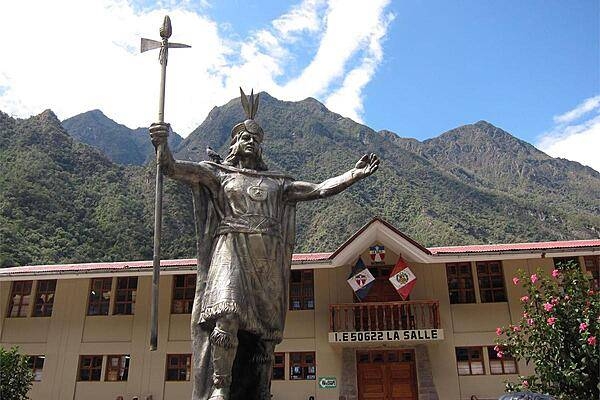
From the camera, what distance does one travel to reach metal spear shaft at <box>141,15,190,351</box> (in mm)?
4621

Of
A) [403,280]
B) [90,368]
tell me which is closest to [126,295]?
[90,368]

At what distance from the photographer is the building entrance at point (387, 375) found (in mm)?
16062

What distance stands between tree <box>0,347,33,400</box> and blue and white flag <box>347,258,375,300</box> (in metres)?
8.98

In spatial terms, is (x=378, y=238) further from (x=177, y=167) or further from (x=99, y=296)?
(x=177, y=167)

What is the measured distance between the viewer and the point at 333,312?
1617 centimetres

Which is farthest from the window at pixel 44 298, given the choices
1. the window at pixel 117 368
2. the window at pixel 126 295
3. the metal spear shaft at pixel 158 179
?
the metal spear shaft at pixel 158 179

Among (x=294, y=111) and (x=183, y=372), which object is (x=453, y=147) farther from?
(x=183, y=372)

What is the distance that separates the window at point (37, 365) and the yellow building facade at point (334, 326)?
32mm

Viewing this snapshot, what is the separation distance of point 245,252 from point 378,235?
12.1m

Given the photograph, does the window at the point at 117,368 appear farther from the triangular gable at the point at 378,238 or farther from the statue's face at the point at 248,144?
the statue's face at the point at 248,144

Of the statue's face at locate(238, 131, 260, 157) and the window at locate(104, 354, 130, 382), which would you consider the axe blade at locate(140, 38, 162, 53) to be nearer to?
the statue's face at locate(238, 131, 260, 157)

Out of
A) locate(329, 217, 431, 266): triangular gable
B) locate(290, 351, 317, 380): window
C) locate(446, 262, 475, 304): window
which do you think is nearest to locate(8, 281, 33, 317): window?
locate(290, 351, 317, 380): window

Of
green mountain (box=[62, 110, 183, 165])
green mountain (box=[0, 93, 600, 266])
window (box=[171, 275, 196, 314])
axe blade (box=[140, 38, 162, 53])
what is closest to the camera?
axe blade (box=[140, 38, 162, 53])

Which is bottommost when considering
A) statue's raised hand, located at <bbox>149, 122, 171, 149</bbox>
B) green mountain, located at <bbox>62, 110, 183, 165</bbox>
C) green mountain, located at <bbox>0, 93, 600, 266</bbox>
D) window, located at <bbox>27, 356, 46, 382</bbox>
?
→ window, located at <bbox>27, 356, 46, 382</bbox>
